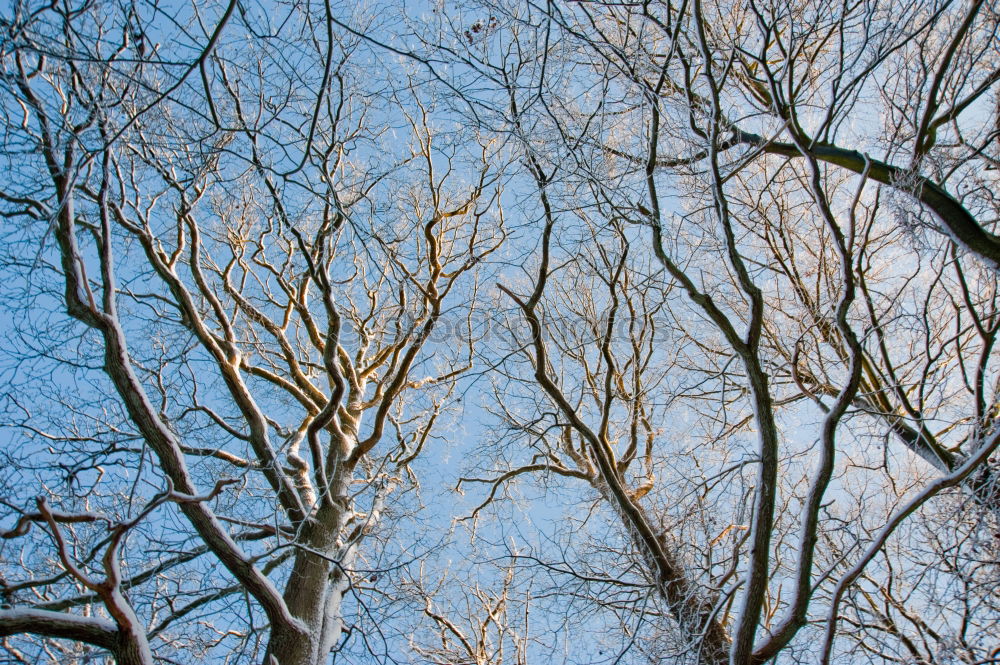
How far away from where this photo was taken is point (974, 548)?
3.18 metres

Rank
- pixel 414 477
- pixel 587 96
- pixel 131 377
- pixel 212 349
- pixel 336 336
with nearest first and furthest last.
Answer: pixel 131 377 < pixel 587 96 < pixel 336 336 < pixel 212 349 < pixel 414 477

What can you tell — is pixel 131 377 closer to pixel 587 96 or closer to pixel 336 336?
pixel 336 336

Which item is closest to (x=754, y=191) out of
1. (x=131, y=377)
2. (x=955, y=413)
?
(x=955, y=413)

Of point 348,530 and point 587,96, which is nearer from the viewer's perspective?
point 587,96

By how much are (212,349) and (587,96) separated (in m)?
3.25

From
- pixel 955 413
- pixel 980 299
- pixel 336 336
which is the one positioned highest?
pixel 336 336

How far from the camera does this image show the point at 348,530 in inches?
197

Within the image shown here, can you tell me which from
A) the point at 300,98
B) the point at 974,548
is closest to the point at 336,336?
the point at 300,98

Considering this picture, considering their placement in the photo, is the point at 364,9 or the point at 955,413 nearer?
the point at 364,9

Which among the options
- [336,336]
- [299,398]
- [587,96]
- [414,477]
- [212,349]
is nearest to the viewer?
[587,96]

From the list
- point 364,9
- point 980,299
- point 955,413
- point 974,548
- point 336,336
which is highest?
point 364,9

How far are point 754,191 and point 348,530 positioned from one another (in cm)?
466

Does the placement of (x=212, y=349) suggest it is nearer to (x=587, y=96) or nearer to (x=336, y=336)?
(x=336, y=336)

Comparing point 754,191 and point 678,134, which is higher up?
point 754,191
